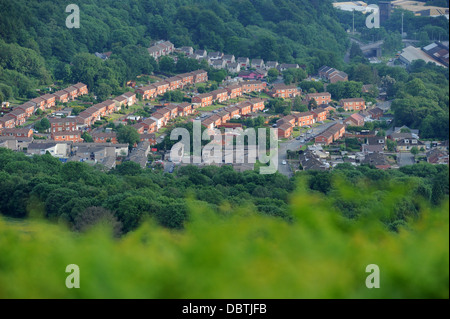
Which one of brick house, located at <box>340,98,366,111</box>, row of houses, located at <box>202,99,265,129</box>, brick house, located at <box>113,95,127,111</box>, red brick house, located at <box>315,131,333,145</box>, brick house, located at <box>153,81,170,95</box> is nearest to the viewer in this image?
red brick house, located at <box>315,131,333,145</box>

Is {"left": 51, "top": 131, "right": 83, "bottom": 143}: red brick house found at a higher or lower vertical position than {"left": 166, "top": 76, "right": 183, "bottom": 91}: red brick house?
lower

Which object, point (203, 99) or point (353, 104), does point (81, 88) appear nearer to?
point (203, 99)

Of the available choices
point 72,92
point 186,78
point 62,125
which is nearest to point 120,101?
point 72,92

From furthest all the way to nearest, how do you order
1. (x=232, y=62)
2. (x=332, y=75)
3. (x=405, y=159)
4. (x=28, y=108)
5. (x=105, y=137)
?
(x=232, y=62) < (x=332, y=75) < (x=28, y=108) < (x=105, y=137) < (x=405, y=159)

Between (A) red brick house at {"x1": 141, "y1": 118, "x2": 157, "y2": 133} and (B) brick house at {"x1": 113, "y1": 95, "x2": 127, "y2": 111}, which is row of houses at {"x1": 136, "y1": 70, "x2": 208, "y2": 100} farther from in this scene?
(A) red brick house at {"x1": 141, "y1": 118, "x2": 157, "y2": 133}

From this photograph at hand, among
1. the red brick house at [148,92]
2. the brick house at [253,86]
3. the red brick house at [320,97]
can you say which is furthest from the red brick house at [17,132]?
the red brick house at [320,97]

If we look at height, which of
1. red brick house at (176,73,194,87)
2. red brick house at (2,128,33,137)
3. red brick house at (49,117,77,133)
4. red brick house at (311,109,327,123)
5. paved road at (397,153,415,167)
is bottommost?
paved road at (397,153,415,167)
